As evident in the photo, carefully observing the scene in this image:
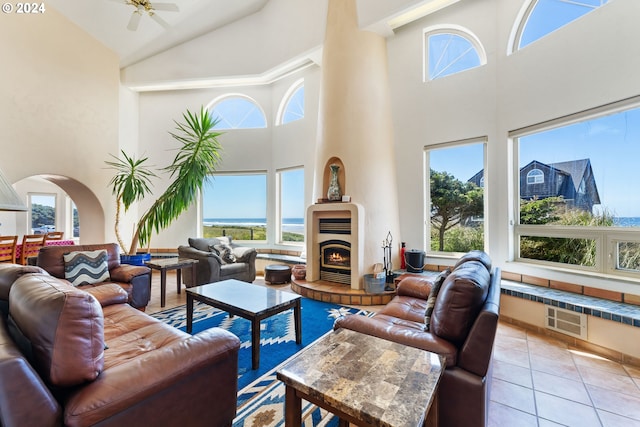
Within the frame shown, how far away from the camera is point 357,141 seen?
13.6 ft

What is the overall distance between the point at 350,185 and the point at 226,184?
11.0ft

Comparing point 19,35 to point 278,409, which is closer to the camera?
point 278,409

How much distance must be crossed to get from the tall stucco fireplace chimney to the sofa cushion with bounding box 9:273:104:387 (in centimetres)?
319

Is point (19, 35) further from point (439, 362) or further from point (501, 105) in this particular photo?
point (501, 105)

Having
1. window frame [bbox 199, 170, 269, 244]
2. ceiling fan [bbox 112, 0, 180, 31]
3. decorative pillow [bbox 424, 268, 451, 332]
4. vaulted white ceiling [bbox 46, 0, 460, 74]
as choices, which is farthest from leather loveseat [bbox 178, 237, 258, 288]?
vaulted white ceiling [bbox 46, 0, 460, 74]

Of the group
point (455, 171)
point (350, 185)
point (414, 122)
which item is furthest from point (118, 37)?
point (455, 171)

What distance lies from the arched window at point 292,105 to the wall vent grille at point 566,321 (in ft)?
16.5

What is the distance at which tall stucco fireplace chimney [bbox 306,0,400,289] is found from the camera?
4082 mm

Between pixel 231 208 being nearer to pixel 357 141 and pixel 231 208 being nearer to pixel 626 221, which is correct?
pixel 357 141

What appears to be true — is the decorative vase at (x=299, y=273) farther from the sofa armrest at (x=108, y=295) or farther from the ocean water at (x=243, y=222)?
the sofa armrest at (x=108, y=295)

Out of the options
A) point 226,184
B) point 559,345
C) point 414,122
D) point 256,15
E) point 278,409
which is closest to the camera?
point 278,409

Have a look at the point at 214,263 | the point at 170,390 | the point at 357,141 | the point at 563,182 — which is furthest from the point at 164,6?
the point at 563,182

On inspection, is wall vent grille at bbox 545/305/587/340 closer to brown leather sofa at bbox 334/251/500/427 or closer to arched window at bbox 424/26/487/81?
brown leather sofa at bbox 334/251/500/427

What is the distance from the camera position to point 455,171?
4.07 m
